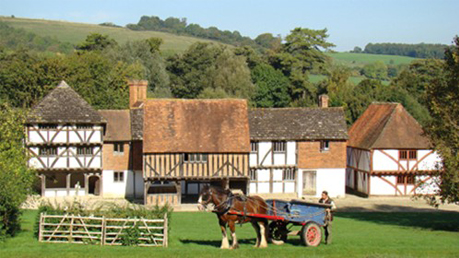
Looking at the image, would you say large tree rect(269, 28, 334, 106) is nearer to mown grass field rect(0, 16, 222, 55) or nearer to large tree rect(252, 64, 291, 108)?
large tree rect(252, 64, 291, 108)

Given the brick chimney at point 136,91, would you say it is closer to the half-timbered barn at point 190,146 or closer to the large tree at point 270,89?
the half-timbered barn at point 190,146

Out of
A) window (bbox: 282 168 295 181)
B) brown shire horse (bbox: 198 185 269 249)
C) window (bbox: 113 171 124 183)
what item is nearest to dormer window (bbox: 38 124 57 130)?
window (bbox: 113 171 124 183)

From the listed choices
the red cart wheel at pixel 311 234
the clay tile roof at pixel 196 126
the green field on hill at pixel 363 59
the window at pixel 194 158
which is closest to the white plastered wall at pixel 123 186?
the clay tile roof at pixel 196 126

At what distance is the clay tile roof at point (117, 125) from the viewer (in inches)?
1654

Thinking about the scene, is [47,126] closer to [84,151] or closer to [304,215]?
[84,151]

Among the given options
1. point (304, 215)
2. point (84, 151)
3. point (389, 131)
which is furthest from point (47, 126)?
point (304, 215)

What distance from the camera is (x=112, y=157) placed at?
41.9 meters

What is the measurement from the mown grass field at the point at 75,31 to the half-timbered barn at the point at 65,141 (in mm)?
106989

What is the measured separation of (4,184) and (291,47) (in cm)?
7275

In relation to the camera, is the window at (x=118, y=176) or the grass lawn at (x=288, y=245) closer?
the grass lawn at (x=288, y=245)

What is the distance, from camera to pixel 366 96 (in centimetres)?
6444

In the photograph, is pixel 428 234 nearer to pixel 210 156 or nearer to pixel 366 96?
pixel 210 156

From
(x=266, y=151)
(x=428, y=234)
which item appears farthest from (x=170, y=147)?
(x=428, y=234)

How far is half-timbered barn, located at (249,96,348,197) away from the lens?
1646 inches
